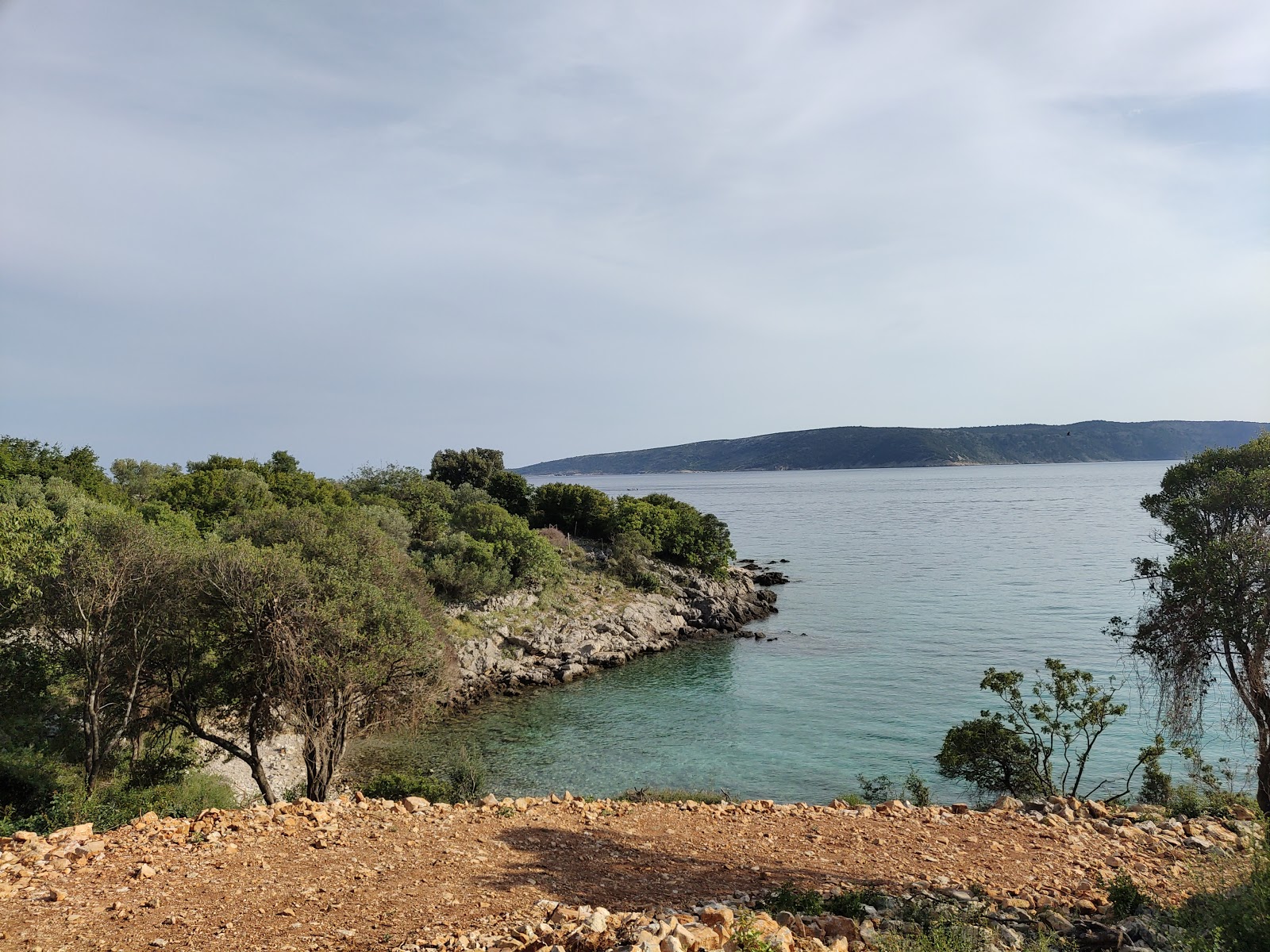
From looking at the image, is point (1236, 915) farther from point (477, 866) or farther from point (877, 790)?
point (877, 790)

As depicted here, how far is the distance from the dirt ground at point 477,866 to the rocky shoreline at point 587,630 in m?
23.0

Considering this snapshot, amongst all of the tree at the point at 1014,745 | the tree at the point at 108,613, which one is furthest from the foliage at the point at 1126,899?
the tree at the point at 108,613

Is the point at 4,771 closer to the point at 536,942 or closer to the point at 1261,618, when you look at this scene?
the point at 536,942

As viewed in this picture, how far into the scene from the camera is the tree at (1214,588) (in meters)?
13.7

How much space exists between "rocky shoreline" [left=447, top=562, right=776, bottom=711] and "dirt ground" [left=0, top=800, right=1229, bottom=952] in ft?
75.3

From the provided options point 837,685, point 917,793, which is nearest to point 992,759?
point 917,793

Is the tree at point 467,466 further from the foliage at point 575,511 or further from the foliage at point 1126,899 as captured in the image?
the foliage at point 1126,899

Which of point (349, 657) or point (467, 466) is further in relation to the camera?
point (467, 466)

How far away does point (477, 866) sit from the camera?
10609mm

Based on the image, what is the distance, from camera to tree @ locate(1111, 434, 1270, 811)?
13.7 metres

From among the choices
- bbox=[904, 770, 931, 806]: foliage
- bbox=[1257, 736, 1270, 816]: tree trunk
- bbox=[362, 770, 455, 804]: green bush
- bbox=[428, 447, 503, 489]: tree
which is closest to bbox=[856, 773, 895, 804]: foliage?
bbox=[904, 770, 931, 806]: foliage

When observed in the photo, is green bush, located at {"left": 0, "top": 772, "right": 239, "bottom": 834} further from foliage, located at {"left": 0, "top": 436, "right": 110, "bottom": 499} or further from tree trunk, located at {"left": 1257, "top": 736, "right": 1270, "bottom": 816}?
foliage, located at {"left": 0, "top": 436, "right": 110, "bottom": 499}

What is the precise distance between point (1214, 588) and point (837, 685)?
2592 centimetres

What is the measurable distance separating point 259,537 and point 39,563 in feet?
36.5
